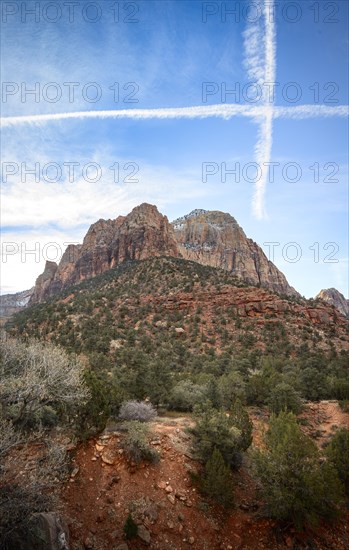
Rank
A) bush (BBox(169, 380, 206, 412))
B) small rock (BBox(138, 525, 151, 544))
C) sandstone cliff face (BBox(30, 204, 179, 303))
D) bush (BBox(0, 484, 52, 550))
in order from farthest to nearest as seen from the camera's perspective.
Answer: sandstone cliff face (BBox(30, 204, 179, 303))
bush (BBox(169, 380, 206, 412))
small rock (BBox(138, 525, 151, 544))
bush (BBox(0, 484, 52, 550))

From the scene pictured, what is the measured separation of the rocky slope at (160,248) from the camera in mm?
81312

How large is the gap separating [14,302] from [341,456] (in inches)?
5901

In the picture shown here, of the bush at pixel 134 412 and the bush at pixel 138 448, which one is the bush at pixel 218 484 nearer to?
the bush at pixel 138 448

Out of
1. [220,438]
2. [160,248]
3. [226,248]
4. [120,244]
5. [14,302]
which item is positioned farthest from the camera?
[14,302]

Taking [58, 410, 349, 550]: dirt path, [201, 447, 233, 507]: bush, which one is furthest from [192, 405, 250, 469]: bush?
[201, 447, 233, 507]: bush

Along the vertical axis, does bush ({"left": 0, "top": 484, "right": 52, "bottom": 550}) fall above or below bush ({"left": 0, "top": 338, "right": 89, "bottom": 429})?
below

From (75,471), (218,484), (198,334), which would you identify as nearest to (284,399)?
(218,484)

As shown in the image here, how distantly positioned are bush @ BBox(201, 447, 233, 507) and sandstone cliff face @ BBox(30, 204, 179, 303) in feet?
215

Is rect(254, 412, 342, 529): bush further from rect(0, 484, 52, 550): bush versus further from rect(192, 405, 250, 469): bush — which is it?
rect(0, 484, 52, 550): bush

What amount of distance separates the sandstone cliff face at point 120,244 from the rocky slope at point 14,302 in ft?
73.3

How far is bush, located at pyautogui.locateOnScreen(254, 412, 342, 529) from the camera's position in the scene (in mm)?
8781

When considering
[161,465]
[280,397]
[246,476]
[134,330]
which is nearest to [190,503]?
[161,465]

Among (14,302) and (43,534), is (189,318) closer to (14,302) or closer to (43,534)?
(43,534)

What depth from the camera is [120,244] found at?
275ft
